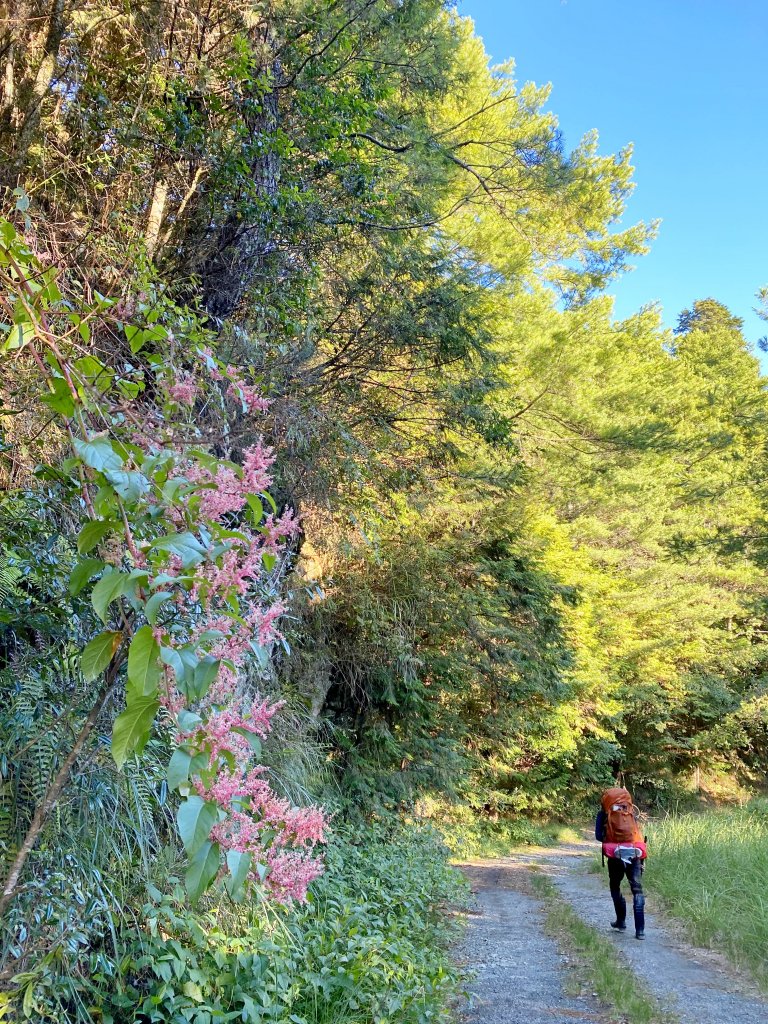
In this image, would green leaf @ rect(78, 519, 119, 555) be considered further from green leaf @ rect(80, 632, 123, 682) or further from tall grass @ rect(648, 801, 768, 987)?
tall grass @ rect(648, 801, 768, 987)

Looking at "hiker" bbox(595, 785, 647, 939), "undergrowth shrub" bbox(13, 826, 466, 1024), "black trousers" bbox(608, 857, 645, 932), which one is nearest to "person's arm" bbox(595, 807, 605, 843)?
"hiker" bbox(595, 785, 647, 939)

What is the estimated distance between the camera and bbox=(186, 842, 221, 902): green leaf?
→ 1095mm

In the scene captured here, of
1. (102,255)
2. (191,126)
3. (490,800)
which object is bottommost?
(490,800)

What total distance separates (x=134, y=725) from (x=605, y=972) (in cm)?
546

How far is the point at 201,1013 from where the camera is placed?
2.79 m

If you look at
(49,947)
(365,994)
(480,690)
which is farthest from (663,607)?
(49,947)

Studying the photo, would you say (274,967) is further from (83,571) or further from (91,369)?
(91,369)

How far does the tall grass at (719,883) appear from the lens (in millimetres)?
6070

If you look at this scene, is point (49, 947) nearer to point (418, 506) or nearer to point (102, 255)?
point (102, 255)

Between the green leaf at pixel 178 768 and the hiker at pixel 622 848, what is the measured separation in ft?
21.9

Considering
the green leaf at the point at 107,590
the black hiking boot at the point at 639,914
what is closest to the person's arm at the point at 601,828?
the black hiking boot at the point at 639,914

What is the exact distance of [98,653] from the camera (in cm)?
134

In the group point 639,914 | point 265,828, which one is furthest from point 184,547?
point 639,914

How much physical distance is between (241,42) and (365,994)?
5792 millimetres
